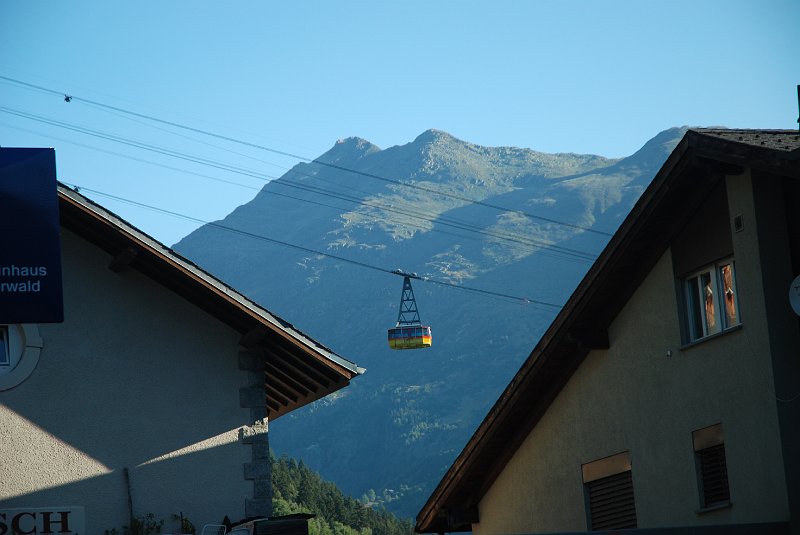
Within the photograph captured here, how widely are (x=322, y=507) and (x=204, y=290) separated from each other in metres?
62.3

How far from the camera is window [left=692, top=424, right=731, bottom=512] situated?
16312 mm

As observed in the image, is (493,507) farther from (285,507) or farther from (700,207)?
(285,507)

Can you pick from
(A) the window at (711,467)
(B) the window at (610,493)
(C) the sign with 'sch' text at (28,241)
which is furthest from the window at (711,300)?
(C) the sign with 'sch' text at (28,241)

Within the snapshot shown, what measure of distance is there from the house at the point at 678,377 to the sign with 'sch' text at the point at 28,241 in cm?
817

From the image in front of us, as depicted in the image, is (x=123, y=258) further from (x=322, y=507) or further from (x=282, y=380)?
(x=322, y=507)

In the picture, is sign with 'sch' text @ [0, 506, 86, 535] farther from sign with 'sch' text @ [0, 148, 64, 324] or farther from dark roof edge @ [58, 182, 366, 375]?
sign with 'sch' text @ [0, 148, 64, 324]

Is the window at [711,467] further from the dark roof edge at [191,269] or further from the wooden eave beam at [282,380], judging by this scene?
the wooden eave beam at [282,380]

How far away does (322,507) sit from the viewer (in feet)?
255

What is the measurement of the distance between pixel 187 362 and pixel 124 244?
1.89 m

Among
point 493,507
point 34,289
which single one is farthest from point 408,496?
point 34,289

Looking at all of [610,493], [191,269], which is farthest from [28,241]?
[610,493]

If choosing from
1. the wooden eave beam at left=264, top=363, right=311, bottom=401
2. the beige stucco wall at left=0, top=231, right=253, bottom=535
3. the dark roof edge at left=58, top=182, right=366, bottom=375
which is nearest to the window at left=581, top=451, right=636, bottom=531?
the dark roof edge at left=58, top=182, right=366, bottom=375

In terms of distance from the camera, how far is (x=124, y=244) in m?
17.1

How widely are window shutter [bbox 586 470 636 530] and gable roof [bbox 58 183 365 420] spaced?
449cm
